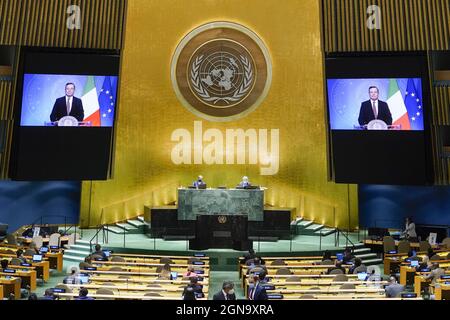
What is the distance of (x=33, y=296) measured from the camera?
8477mm

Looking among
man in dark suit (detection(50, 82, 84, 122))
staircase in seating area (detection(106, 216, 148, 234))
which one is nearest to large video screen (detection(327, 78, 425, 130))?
staircase in seating area (detection(106, 216, 148, 234))

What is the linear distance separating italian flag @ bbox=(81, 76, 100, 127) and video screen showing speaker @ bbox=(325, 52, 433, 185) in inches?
289

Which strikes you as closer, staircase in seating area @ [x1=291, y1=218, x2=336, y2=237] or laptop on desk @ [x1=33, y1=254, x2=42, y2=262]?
laptop on desk @ [x1=33, y1=254, x2=42, y2=262]

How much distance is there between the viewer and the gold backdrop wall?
2095 centimetres

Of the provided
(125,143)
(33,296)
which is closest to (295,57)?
(125,143)

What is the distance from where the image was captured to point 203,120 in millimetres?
21344

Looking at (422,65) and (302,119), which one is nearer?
(422,65)

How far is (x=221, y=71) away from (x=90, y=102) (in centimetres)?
563

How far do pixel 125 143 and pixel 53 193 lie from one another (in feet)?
10.7

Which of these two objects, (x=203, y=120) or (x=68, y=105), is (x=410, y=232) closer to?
(x=203, y=120)

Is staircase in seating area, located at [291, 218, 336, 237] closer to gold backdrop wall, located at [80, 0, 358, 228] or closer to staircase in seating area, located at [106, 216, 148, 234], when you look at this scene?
gold backdrop wall, located at [80, 0, 358, 228]

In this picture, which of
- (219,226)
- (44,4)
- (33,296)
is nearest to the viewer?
(33,296)
